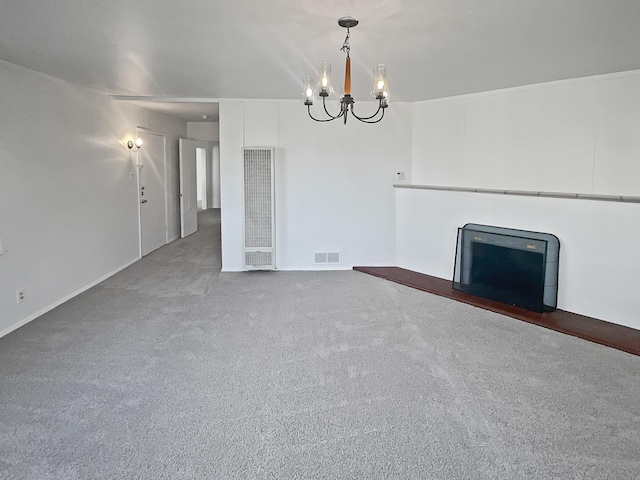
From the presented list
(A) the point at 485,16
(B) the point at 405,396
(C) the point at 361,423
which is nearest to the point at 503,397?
(B) the point at 405,396

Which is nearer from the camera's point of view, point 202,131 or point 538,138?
point 538,138

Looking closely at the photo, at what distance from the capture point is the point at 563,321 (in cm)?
431

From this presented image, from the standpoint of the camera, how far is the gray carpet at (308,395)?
7.55 ft

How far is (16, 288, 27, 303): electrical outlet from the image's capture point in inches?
165

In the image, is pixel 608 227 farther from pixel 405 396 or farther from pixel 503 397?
pixel 405 396

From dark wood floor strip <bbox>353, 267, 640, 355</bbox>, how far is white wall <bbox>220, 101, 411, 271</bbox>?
1030 millimetres

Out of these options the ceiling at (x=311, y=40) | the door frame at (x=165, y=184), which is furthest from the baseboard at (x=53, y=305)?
the ceiling at (x=311, y=40)

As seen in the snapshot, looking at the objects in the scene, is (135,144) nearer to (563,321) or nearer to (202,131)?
(202,131)

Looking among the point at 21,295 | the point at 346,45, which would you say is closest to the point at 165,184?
the point at 21,295

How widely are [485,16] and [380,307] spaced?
2.86 metres

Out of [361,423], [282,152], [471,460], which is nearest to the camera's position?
[471,460]

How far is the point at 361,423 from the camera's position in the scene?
2652 mm

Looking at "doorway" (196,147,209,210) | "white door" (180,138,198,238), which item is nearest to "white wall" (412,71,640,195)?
"white door" (180,138,198,238)

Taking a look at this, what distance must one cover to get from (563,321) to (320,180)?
3355 millimetres
